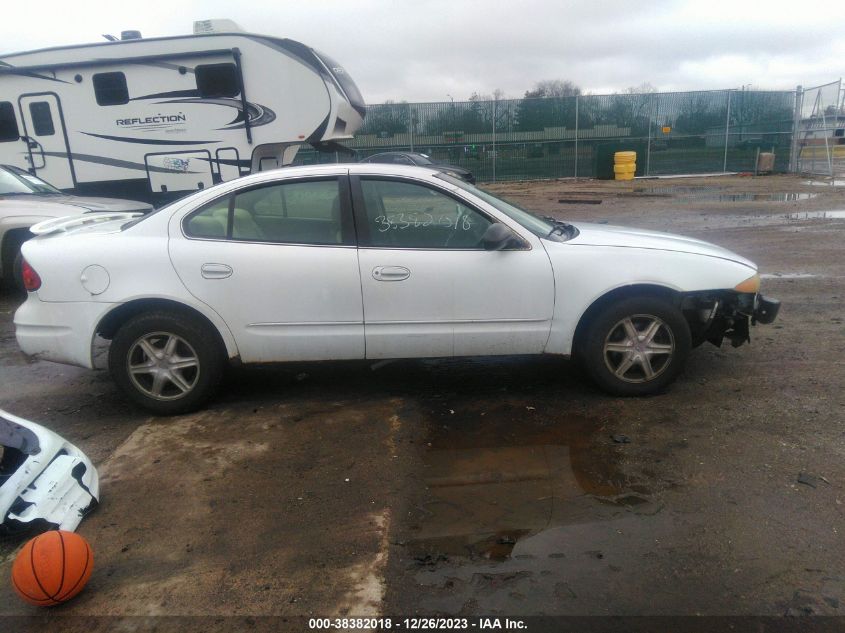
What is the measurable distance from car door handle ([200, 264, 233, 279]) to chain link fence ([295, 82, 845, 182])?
70.6ft

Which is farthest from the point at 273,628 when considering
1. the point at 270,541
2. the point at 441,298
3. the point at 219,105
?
the point at 219,105

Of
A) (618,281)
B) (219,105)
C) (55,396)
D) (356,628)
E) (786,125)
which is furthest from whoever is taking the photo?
(786,125)

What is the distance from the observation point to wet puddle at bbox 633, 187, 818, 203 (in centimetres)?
1705

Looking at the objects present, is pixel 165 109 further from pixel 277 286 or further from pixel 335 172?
pixel 277 286

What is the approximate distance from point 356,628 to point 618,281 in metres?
2.78

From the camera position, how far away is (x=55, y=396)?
515 cm

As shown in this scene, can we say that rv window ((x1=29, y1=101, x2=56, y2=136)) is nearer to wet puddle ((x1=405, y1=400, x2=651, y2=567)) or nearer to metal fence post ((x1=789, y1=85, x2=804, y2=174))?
wet puddle ((x1=405, y1=400, x2=651, y2=567))

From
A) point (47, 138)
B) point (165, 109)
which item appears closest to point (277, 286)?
point (165, 109)

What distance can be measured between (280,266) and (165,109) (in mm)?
7504

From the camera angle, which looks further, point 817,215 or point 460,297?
point 817,215

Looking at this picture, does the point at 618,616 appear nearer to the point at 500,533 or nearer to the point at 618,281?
the point at 500,533

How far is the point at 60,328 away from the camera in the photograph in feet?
14.7

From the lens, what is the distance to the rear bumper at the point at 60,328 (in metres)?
4.43

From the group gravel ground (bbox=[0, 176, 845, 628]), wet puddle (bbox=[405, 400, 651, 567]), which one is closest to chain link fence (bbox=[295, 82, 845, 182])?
gravel ground (bbox=[0, 176, 845, 628])
